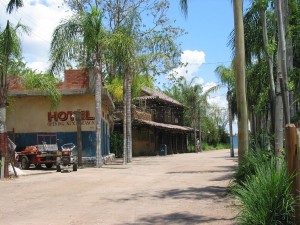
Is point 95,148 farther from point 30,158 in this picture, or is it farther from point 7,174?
point 7,174

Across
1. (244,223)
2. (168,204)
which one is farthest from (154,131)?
(244,223)

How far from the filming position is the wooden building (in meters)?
42.3

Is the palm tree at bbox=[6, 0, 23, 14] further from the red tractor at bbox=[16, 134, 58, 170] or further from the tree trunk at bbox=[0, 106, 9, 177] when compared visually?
the red tractor at bbox=[16, 134, 58, 170]

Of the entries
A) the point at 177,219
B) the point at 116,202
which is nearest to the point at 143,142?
the point at 116,202

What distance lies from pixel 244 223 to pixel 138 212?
3.21 m

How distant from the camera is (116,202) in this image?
1089 centimetres

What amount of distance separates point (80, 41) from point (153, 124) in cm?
2076

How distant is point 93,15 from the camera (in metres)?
22.4

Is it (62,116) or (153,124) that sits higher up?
(153,124)

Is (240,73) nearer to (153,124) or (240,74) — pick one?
(240,74)

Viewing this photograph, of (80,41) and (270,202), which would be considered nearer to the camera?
(270,202)

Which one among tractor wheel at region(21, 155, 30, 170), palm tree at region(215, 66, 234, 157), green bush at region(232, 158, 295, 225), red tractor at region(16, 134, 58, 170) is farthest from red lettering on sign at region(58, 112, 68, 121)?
→ green bush at region(232, 158, 295, 225)

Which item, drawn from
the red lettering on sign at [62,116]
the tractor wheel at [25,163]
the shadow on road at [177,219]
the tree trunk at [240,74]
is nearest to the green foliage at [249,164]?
the tree trunk at [240,74]

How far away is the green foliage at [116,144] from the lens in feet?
126
